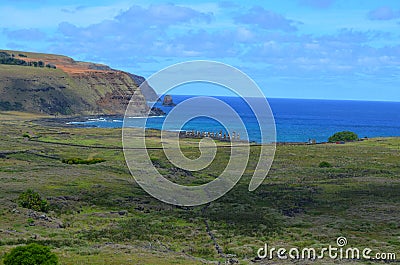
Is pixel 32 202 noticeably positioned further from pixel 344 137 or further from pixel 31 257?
pixel 344 137

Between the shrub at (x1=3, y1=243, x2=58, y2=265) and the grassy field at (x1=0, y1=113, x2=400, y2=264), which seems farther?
the grassy field at (x1=0, y1=113, x2=400, y2=264)

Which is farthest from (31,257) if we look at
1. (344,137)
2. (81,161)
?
(344,137)

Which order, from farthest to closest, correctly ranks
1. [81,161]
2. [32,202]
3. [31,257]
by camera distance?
1. [81,161]
2. [32,202]
3. [31,257]

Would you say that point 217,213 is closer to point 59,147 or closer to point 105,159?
point 105,159
